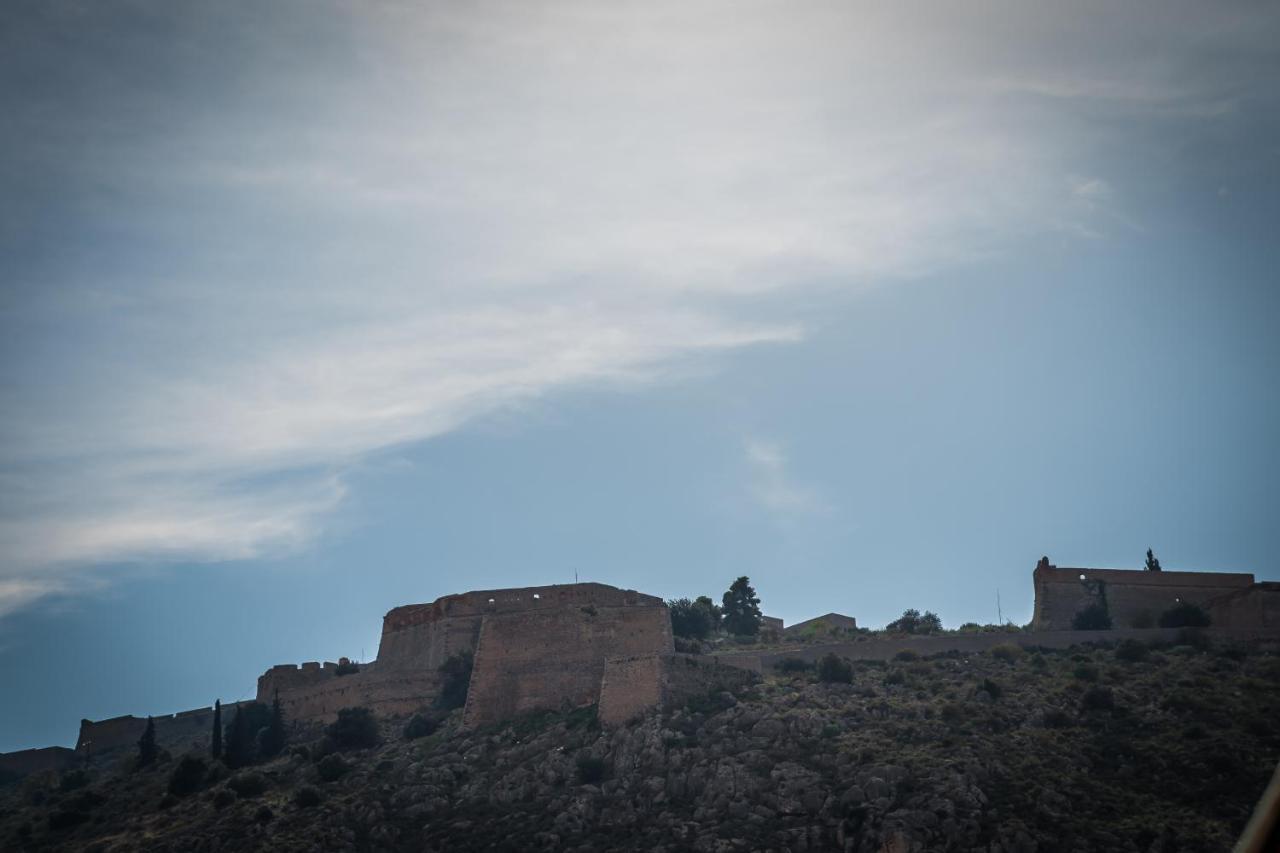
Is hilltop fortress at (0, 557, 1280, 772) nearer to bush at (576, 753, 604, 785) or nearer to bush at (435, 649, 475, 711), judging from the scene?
bush at (435, 649, 475, 711)

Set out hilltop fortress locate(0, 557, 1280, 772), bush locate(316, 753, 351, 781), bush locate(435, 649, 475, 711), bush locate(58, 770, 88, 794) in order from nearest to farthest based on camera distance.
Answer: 1. bush locate(316, 753, 351, 781)
2. hilltop fortress locate(0, 557, 1280, 772)
3. bush locate(435, 649, 475, 711)
4. bush locate(58, 770, 88, 794)

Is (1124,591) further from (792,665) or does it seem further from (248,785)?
(248,785)

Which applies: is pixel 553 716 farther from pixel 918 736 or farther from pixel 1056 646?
pixel 1056 646

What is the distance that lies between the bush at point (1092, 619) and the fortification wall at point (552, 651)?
1734 centimetres

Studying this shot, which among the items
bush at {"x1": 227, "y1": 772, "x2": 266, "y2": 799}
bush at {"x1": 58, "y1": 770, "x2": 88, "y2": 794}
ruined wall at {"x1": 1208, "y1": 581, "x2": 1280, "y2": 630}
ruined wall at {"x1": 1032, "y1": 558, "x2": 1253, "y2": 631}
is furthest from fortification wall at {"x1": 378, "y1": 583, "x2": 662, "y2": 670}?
→ ruined wall at {"x1": 1208, "y1": 581, "x2": 1280, "y2": 630}

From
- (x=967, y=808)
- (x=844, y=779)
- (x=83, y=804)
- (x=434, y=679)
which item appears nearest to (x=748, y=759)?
(x=844, y=779)

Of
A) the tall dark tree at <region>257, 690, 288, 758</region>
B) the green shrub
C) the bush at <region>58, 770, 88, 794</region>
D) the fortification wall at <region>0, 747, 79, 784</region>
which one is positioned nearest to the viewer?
the green shrub

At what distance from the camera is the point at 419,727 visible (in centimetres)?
4841

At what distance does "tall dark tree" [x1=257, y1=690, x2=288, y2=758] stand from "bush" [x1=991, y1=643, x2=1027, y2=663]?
28.1 m

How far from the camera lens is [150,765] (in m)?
53.8

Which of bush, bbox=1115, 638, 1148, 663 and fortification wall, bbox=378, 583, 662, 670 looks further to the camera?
fortification wall, bbox=378, 583, 662, 670

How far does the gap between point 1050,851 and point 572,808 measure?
13.9 metres

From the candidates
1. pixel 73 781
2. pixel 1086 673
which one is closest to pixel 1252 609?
pixel 1086 673

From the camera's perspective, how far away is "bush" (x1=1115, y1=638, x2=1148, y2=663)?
47269 millimetres
